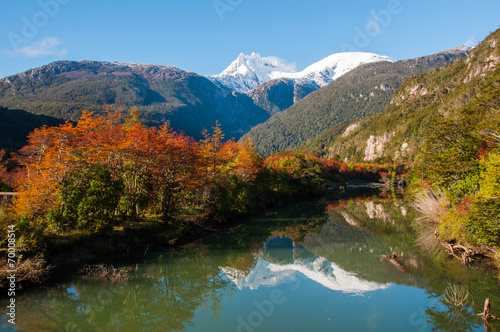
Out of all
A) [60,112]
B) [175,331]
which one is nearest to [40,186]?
[175,331]

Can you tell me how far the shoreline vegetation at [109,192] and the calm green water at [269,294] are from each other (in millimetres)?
2974

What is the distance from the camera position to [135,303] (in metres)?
17.2

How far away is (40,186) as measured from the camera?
20547 mm

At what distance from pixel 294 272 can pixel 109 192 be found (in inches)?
654

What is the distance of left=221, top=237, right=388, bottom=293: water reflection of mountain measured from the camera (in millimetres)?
19547

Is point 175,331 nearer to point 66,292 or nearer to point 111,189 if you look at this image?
point 66,292

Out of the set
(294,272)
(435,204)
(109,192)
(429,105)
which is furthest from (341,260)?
(429,105)

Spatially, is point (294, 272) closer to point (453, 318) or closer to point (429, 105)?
point (453, 318)

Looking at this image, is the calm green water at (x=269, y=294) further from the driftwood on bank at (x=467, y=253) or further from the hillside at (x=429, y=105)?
the hillside at (x=429, y=105)

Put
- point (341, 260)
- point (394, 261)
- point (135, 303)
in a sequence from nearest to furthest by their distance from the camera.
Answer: point (135, 303) → point (394, 261) → point (341, 260)

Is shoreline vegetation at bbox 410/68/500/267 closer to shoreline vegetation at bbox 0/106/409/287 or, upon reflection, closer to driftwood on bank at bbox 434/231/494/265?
driftwood on bank at bbox 434/231/494/265

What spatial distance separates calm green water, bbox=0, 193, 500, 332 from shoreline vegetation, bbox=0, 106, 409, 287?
9.76 ft

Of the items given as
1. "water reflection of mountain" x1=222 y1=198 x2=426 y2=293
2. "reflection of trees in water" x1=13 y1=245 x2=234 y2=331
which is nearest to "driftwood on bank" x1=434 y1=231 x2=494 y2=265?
"water reflection of mountain" x1=222 y1=198 x2=426 y2=293

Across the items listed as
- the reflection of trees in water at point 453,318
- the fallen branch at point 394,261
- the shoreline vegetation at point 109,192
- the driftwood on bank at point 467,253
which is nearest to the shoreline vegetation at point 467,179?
the driftwood on bank at point 467,253
